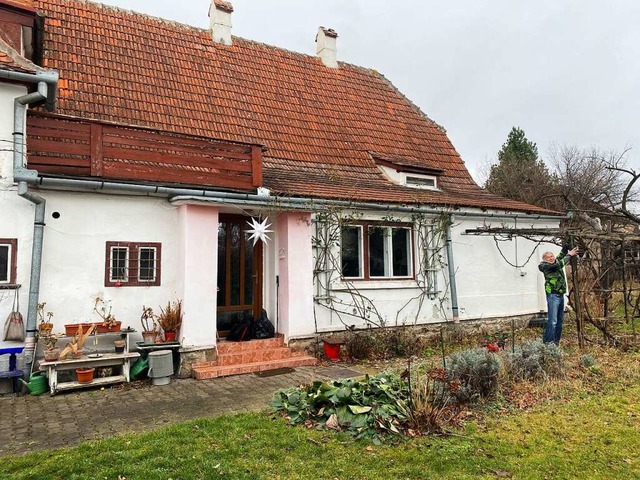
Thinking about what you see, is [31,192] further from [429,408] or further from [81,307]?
[429,408]

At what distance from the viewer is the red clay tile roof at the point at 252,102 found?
1009 centimetres

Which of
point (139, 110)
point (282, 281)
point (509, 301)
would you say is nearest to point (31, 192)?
point (139, 110)

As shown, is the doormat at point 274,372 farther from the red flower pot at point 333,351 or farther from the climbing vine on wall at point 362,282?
the climbing vine on wall at point 362,282

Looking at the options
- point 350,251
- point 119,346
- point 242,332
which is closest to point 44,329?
point 119,346

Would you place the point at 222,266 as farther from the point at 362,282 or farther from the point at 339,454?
the point at 339,454

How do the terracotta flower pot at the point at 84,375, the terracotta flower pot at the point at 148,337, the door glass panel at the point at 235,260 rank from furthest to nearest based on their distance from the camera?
the door glass panel at the point at 235,260, the terracotta flower pot at the point at 148,337, the terracotta flower pot at the point at 84,375

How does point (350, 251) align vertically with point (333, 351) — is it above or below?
above

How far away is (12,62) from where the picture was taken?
704cm

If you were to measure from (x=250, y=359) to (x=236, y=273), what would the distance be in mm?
1957

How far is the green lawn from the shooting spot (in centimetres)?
393

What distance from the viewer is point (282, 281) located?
9203 mm

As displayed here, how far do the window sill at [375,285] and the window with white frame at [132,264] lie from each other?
3.72m

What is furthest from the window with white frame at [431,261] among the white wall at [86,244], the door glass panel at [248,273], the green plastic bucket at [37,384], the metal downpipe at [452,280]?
the green plastic bucket at [37,384]

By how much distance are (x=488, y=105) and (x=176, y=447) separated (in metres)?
34.0
